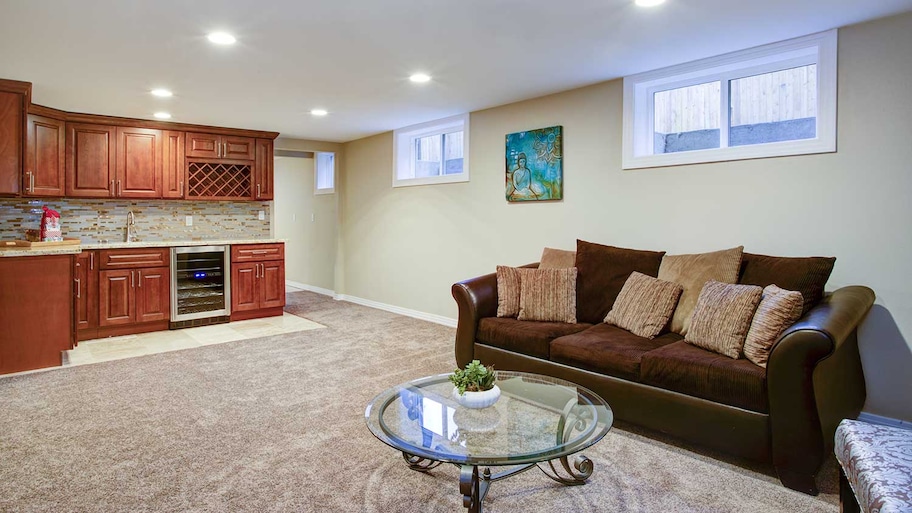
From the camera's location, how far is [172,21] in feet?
9.42

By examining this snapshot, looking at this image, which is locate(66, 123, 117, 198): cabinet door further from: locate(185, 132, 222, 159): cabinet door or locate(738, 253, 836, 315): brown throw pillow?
locate(738, 253, 836, 315): brown throw pillow

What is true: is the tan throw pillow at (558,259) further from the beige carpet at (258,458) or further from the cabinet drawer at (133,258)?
the cabinet drawer at (133,258)

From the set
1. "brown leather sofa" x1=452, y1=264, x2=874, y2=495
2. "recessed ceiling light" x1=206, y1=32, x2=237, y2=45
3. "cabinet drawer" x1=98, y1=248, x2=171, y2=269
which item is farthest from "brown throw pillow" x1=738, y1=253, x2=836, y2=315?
"cabinet drawer" x1=98, y1=248, x2=171, y2=269

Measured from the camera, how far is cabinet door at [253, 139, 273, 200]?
249 inches

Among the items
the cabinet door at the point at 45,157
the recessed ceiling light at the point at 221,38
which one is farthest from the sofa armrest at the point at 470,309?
the cabinet door at the point at 45,157

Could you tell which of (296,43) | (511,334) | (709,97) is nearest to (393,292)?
(511,334)

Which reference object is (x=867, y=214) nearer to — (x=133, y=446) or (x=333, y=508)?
(x=333, y=508)

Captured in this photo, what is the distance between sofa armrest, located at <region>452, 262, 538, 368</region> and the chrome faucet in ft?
13.8

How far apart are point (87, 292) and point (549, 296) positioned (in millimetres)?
4487

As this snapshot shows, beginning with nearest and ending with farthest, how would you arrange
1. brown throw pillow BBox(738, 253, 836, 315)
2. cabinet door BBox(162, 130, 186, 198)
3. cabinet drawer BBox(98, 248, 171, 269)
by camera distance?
brown throw pillow BBox(738, 253, 836, 315) → cabinet drawer BBox(98, 248, 171, 269) → cabinet door BBox(162, 130, 186, 198)

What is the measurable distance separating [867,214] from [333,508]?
329 centimetres

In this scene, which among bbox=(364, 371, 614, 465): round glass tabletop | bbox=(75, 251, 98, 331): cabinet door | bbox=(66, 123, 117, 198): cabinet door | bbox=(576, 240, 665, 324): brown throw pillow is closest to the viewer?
bbox=(364, 371, 614, 465): round glass tabletop

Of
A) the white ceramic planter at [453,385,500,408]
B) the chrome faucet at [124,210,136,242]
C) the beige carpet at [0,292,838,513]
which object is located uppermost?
the chrome faucet at [124,210,136,242]

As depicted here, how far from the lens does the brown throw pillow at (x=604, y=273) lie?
357cm
